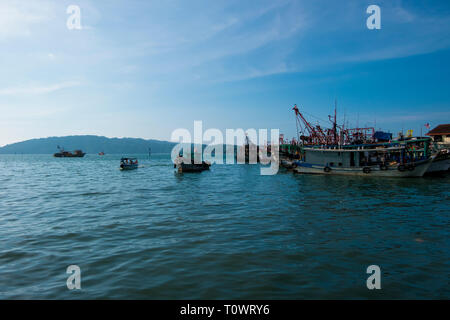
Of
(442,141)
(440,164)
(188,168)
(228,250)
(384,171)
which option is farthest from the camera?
(442,141)

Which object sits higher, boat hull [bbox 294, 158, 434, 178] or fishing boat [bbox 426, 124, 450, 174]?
fishing boat [bbox 426, 124, 450, 174]

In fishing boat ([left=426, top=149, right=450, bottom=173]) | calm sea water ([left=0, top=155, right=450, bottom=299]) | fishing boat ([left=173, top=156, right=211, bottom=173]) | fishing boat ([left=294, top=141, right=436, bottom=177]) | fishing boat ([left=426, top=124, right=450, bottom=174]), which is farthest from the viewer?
Answer: fishing boat ([left=173, top=156, right=211, bottom=173])

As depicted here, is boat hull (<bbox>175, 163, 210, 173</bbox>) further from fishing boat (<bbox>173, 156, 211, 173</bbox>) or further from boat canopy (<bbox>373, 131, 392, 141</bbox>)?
boat canopy (<bbox>373, 131, 392, 141</bbox>)

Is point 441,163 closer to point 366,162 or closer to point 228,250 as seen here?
point 366,162

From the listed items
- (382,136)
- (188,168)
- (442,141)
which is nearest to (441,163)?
(382,136)

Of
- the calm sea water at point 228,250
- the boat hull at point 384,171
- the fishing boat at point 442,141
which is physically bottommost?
the calm sea water at point 228,250

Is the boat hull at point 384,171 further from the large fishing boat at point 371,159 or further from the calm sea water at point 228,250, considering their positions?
the calm sea water at point 228,250

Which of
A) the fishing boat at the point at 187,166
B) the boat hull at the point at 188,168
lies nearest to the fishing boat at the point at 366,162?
the boat hull at the point at 188,168

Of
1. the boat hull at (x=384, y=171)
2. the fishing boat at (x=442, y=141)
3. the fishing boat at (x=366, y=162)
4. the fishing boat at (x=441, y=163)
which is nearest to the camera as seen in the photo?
the boat hull at (x=384, y=171)

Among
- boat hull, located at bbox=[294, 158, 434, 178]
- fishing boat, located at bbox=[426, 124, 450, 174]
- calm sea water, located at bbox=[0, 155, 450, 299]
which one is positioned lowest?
calm sea water, located at bbox=[0, 155, 450, 299]

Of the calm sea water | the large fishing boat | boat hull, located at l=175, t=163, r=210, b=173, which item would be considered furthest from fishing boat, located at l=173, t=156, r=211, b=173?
the calm sea water
